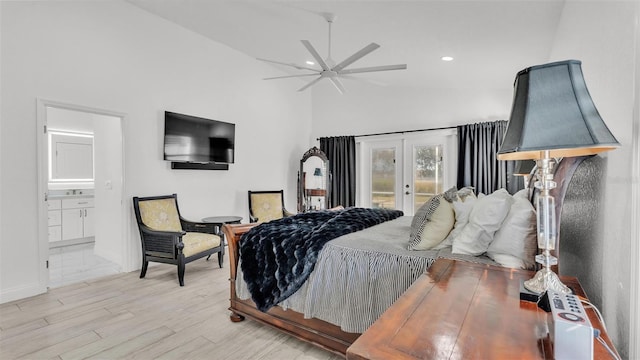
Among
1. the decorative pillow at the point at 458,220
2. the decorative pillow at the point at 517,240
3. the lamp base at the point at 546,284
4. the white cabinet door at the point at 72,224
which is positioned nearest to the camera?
the lamp base at the point at 546,284

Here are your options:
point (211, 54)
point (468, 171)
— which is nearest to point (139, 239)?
point (211, 54)

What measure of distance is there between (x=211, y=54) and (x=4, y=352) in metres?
4.09

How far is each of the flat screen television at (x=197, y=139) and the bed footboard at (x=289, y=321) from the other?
2.26 metres

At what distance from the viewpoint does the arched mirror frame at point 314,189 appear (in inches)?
237

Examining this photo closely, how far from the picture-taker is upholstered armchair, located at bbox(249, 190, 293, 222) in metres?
5.07

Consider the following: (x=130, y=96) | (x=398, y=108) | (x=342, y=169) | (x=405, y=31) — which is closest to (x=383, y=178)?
(x=342, y=169)

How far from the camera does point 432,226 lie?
1.92 m

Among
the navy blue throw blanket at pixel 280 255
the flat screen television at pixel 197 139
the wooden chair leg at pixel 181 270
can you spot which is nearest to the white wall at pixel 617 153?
the navy blue throw blanket at pixel 280 255

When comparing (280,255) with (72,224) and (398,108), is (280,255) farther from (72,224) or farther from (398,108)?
(72,224)

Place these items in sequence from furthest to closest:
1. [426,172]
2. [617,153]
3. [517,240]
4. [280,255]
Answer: [426,172] < [280,255] < [517,240] < [617,153]

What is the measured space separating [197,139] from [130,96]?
3.21 feet

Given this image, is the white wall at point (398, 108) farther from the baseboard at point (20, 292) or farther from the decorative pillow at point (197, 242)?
the baseboard at point (20, 292)

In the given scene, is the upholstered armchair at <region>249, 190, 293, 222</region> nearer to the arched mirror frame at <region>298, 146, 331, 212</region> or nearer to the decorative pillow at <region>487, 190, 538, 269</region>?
the arched mirror frame at <region>298, 146, 331, 212</region>

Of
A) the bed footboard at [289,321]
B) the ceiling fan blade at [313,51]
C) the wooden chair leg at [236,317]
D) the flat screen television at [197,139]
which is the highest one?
the ceiling fan blade at [313,51]
